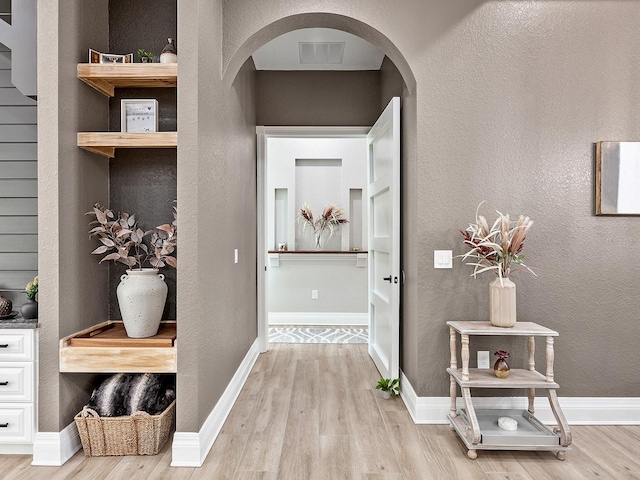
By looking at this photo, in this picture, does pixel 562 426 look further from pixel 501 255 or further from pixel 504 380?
pixel 501 255

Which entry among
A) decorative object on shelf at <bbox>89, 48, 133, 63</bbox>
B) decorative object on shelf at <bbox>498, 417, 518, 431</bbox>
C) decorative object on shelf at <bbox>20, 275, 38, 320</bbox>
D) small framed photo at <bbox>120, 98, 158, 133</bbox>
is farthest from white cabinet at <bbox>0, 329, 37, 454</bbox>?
decorative object on shelf at <bbox>498, 417, 518, 431</bbox>

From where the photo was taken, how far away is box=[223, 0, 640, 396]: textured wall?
2.77 metres

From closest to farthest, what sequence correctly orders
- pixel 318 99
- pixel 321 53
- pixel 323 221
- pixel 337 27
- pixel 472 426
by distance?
pixel 472 426 < pixel 337 27 < pixel 321 53 < pixel 318 99 < pixel 323 221

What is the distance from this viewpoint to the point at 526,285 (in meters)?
2.79

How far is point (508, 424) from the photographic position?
2418 mm

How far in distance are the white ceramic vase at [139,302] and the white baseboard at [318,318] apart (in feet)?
12.1

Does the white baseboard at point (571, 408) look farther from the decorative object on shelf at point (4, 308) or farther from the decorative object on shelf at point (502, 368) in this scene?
the decorative object on shelf at point (4, 308)

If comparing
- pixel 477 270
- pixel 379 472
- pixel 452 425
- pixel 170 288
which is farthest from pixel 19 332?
pixel 477 270

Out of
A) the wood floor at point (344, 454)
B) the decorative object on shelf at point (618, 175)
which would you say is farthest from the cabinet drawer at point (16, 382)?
the decorative object on shelf at point (618, 175)

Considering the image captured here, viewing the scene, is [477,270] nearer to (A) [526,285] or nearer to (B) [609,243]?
(A) [526,285]

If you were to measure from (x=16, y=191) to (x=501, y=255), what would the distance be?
301cm

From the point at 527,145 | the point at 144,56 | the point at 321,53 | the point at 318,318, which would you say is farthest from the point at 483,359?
the point at 318,318

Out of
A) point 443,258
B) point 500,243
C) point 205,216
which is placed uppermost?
point 205,216

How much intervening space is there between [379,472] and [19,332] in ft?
A: 6.62
